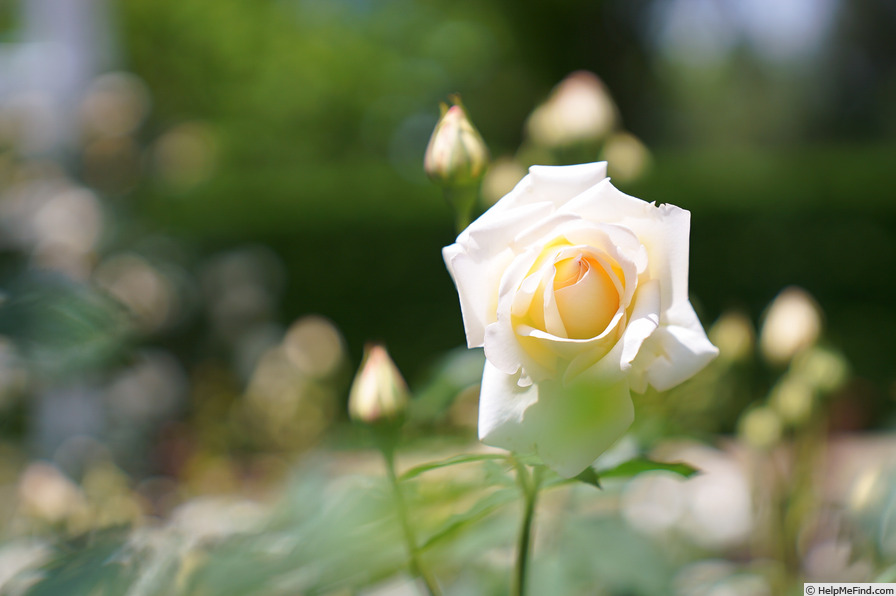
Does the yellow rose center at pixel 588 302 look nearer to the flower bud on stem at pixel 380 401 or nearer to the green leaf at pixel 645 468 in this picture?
the green leaf at pixel 645 468

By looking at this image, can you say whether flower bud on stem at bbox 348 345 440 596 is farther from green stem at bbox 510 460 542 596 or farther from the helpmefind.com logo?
the helpmefind.com logo

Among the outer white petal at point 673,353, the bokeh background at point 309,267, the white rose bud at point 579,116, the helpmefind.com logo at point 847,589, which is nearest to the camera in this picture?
the outer white petal at point 673,353

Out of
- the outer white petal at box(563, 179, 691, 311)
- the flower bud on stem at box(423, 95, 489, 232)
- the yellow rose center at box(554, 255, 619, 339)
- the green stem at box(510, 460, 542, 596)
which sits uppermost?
the flower bud on stem at box(423, 95, 489, 232)

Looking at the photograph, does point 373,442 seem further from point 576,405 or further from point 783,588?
point 783,588

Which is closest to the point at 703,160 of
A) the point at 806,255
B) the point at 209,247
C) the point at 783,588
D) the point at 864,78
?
the point at 806,255

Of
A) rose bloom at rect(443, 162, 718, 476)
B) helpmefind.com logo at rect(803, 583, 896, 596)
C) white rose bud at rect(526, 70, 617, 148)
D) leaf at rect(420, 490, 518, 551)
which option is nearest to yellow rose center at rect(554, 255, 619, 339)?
rose bloom at rect(443, 162, 718, 476)

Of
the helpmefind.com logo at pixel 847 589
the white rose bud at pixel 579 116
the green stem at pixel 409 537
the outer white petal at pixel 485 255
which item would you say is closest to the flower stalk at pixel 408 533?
the green stem at pixel 409 537

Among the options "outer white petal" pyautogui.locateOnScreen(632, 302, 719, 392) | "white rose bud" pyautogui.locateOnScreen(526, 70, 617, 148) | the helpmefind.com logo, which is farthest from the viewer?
"white rose bud" pyautogui.locateOnScreen(526, 70, 617, 148)
